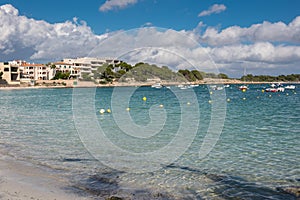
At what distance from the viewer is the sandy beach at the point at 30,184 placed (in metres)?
8.61

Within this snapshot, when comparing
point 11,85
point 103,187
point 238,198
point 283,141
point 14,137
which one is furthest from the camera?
point 11,85

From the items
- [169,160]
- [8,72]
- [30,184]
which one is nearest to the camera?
[30,184]

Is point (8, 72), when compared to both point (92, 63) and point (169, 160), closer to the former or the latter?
point (92, 63)

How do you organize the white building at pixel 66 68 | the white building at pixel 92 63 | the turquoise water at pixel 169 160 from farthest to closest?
1. the white building at pixel 66 68
2. the white building at pixel 92 63
3. the turquoise water at pixel 169 160

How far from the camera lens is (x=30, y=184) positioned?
971 centimetres

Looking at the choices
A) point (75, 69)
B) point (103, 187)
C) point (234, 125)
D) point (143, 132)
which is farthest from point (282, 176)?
point (75, 69)

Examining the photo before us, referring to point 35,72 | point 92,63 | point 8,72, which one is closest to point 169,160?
point 92,63

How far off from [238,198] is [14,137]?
14.9 meters

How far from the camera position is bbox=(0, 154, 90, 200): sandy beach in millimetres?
8609

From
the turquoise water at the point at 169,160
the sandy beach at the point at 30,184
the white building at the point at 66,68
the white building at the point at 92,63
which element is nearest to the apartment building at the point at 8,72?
the white building at the point at 66,68

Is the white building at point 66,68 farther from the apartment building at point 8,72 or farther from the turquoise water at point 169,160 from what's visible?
the turquoise water at point 169,160

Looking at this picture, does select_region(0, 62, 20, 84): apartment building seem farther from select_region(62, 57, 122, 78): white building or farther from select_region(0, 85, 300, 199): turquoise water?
select_region(0, 85, 300, 199): turquoise water

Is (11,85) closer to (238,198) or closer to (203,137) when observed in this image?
(203,137)

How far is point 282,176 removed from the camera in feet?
36.1
